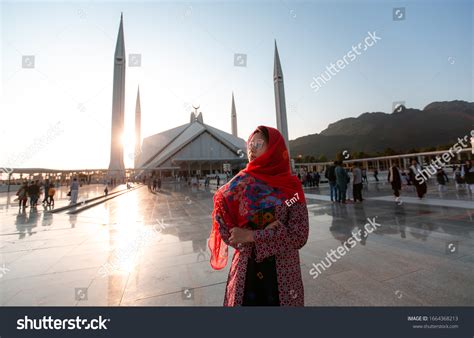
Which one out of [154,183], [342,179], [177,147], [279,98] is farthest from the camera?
[177,147]

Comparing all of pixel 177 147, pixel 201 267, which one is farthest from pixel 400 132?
pixel 201 267

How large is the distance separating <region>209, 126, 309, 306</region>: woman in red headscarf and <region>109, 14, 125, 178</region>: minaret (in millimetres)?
39879

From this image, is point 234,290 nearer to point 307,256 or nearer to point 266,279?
point 266,279

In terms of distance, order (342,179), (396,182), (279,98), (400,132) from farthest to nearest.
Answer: (400,132) < (279,98) < (342,179) < (396,182)

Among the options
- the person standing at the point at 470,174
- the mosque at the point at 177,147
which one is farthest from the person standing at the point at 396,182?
the mosque at the point at 177,147

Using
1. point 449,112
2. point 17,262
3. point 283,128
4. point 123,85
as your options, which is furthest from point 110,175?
point 449,112

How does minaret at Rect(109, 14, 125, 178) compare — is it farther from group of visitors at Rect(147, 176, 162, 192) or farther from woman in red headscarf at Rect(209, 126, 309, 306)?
woman in red headscarf at Rect(209, 126, 309, 306)

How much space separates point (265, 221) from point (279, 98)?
129 ft

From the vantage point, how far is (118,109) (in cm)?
3531

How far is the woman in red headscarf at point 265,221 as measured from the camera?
3.77 ft

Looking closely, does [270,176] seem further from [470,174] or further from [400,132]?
[400,132]

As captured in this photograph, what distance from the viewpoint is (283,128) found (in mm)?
37062

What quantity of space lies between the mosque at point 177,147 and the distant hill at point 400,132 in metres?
71.1
